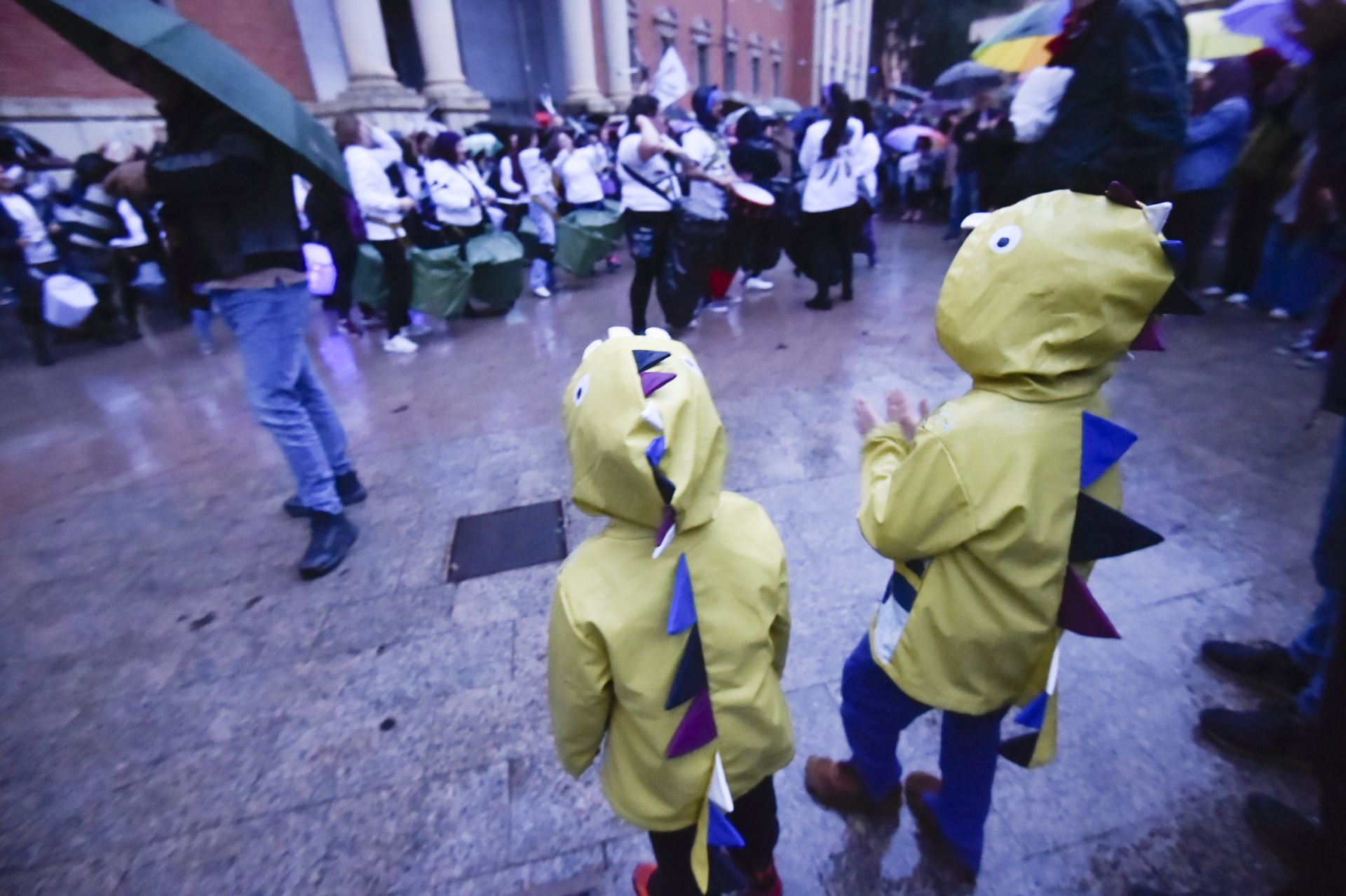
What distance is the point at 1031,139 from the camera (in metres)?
3.31

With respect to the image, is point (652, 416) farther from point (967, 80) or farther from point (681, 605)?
point (967, 80)

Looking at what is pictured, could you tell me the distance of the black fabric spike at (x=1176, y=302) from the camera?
1273 mm

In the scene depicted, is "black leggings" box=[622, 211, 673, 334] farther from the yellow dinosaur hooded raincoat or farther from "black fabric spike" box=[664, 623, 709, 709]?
"black fabric spike" box=[664, 623, 709, 709]

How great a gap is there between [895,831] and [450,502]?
104 inches

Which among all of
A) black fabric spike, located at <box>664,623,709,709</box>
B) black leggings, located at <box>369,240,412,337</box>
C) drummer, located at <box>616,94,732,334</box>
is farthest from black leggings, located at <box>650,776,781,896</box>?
black leggings, located at <box>369,240,412,337</box>

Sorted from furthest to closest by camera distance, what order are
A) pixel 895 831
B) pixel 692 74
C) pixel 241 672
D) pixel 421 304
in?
pixel 692 74 < pixel 421 304 < pixel 241 672 < pixel 895 831

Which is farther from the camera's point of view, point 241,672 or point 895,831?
point 241,672

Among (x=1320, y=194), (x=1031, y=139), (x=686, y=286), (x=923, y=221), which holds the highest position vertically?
(x=1031, y=139)

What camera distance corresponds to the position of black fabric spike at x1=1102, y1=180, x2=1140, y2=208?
1.21m

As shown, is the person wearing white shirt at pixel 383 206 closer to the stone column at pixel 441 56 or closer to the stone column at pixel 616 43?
the stone column at pixel 441 56

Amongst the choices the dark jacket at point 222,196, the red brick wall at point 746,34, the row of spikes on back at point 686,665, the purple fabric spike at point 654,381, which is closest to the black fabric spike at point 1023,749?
the row of spikes on back at point 686,665

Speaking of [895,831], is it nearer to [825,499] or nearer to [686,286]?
[825,499]

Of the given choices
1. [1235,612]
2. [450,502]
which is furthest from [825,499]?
[450,502]

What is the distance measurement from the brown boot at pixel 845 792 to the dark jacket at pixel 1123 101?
89.6 inches
